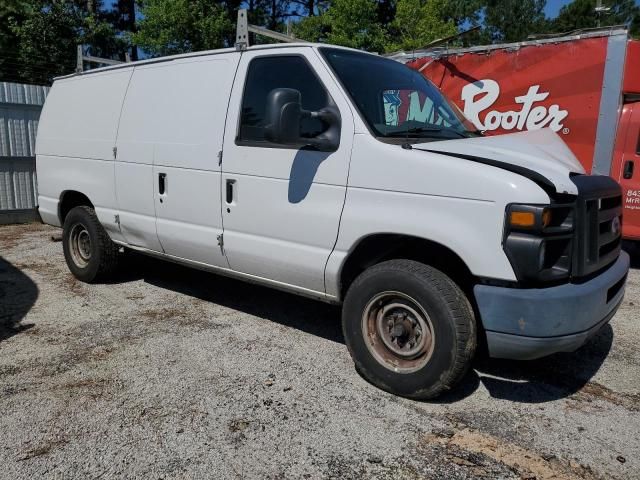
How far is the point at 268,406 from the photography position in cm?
335

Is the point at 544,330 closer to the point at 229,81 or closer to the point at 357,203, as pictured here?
the point at 357,203

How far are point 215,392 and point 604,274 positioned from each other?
8.37 feet

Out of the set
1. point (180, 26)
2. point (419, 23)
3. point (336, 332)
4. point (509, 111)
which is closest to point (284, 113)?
point (336, 332)

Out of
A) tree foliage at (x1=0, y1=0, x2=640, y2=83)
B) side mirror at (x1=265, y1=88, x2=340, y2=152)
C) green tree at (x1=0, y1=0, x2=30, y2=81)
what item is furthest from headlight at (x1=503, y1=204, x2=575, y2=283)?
green tree at (x1=0, y1=0, x2=30, y2=81)

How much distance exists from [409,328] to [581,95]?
547 cm

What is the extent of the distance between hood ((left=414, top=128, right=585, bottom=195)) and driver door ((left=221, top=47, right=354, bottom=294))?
2.20 ft

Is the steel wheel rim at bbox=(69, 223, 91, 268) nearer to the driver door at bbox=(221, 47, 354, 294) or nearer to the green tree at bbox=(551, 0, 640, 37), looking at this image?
the driver door at bbox=(221, 47, 354, 294)

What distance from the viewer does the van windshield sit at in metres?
3.64

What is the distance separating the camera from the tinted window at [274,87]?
3734 millimetres

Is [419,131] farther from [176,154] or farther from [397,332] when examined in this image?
[176,154]

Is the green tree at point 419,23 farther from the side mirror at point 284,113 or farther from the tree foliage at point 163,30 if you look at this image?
the side mirror at point 284,113

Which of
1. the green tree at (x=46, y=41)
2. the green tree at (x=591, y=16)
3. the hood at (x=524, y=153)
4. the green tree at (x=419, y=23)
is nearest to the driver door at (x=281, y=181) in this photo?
the hood at (x=524, y=153)

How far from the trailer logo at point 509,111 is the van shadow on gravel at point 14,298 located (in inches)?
232

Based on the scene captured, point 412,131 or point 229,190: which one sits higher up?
point 412,131
